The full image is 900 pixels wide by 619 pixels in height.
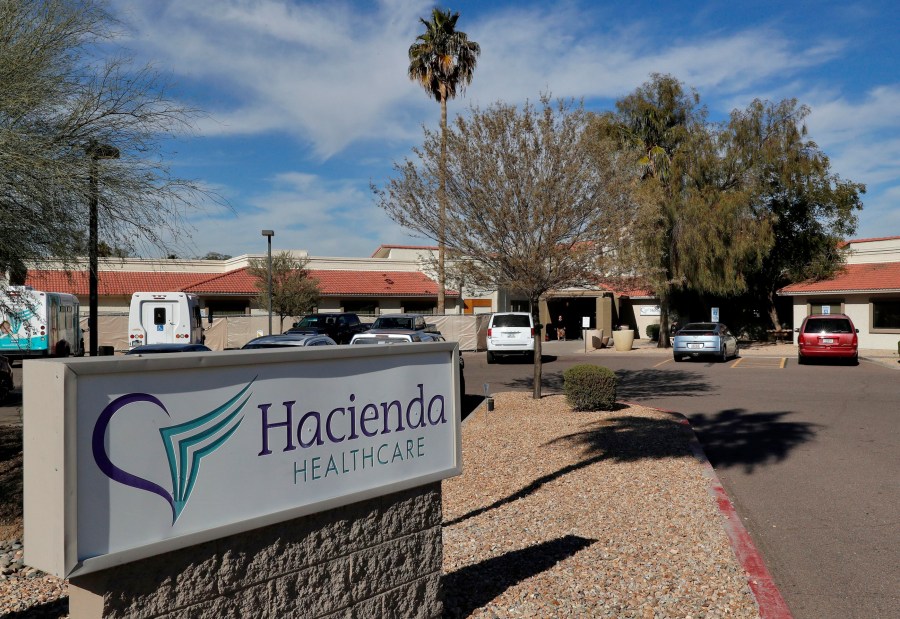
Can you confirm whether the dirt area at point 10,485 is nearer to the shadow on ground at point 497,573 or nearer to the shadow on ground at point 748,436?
the shadow on ground at point 497,573

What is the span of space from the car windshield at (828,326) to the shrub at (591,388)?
51.7 feet

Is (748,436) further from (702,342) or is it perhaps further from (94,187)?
(702,342)

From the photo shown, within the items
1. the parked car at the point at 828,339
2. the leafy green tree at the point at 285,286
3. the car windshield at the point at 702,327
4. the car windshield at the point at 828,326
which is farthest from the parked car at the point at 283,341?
the leafy green tree at the point at 285,286

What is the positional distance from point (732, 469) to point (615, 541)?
12.6 ft

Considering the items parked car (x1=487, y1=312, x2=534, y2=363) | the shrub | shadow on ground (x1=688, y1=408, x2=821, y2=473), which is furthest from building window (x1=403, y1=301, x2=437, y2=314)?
the shrub

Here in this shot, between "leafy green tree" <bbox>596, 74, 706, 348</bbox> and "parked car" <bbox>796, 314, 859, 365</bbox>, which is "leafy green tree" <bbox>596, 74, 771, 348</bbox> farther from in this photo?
"parked car" <bbox>796, 314, 859, 365</bbox>

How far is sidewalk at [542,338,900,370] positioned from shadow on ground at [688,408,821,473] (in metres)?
14.7

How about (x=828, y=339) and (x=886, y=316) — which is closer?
(x=828, y=339)

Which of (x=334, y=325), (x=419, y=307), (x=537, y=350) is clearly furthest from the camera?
(x=419, y=307)

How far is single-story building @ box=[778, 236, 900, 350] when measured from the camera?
33.9 meters

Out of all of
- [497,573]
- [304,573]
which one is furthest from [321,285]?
[304,573]

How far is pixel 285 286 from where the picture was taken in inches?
1448

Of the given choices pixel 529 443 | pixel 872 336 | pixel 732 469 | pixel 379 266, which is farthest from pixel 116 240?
pixel 379 266

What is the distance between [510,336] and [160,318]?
11.4 m
